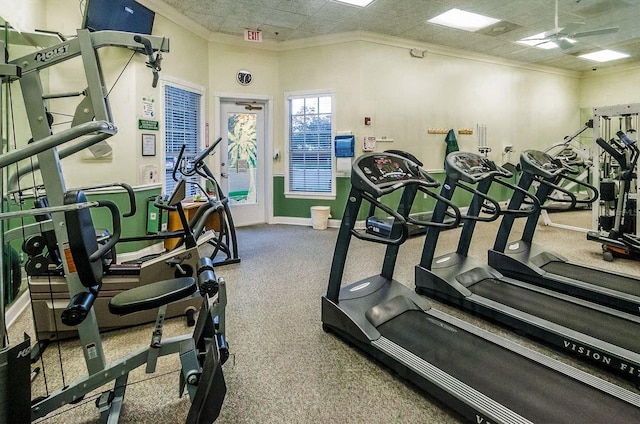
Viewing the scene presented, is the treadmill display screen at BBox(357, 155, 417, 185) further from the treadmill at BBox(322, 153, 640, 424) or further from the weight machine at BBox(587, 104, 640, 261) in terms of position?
the weight machine at BBox(587, 104, 640, 261)

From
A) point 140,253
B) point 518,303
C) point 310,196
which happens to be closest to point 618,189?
point 518,303

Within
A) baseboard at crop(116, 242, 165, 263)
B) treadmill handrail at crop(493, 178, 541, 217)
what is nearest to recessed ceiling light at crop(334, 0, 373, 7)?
treadmill handrail at crop(493, 178, 541, 217)

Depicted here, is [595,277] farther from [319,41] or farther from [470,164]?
[319,41]

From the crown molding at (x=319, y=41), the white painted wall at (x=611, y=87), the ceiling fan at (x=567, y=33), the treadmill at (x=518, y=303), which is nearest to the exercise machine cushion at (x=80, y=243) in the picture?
the treadmill at (x=518, y=303)

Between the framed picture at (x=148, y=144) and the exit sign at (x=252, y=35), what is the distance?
7.40 feet

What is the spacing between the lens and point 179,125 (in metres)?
5.46

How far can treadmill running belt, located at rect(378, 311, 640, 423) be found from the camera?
1.70 meters

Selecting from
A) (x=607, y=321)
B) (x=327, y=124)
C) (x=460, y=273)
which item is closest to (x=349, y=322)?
(x=460, y=273)

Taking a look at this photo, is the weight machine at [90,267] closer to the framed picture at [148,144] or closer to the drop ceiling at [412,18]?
the framed picture at [148,144]

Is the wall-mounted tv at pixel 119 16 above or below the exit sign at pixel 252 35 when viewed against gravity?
below

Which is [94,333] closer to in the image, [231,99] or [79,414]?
[79,414]

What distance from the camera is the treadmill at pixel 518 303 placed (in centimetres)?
227

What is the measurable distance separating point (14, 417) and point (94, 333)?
40cm

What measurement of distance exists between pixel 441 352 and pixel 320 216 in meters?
4.36
